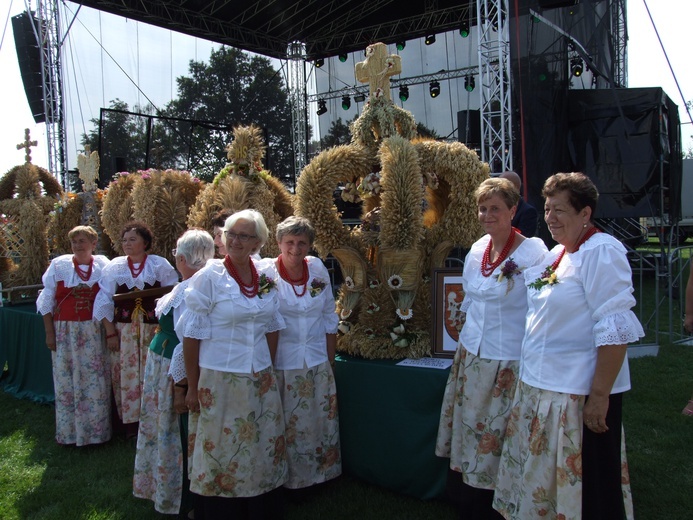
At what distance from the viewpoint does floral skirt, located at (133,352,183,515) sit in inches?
107

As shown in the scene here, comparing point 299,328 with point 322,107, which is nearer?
point 299,328

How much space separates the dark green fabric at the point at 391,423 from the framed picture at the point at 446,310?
0.20 meters

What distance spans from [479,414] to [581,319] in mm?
652

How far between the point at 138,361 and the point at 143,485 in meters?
1.18

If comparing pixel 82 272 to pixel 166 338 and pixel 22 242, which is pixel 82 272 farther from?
pixel 22 242

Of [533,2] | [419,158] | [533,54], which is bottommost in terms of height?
[419,158]

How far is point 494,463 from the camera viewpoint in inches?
88.3

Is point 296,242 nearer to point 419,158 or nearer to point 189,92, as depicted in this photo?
point 419,158

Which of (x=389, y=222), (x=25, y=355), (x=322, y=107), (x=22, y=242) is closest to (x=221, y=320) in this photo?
(x=389, y=222)

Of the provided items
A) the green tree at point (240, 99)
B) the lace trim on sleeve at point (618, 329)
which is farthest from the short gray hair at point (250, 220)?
the green tree at point (240, 99)

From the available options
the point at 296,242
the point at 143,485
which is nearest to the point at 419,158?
the point at 296,242

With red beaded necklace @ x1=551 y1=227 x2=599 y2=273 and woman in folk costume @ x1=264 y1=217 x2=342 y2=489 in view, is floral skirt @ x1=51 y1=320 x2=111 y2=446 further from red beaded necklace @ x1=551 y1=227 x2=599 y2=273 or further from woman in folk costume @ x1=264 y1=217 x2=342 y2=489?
red beaded necklace @ x1=551 y1=227 x2=599 y2=273

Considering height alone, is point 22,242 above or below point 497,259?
above

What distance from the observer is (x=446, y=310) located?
9.33ft
